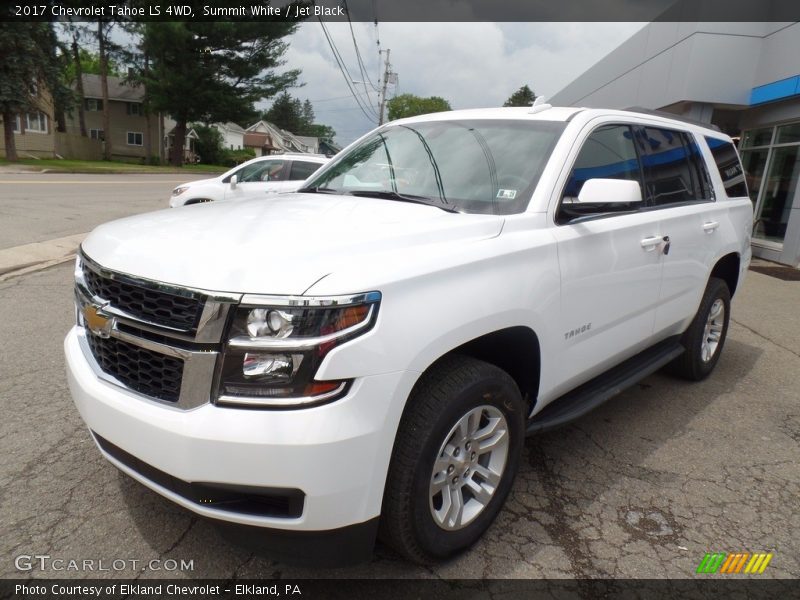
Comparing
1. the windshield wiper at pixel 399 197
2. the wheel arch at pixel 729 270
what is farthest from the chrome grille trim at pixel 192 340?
the wheel arch at pixel 729 270

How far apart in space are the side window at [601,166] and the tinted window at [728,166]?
1436 millimetres

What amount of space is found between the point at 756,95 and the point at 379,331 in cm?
1348

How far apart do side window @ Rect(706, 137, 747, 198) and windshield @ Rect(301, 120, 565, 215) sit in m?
2.21

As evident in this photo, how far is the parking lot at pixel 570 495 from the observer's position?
240 centimetres

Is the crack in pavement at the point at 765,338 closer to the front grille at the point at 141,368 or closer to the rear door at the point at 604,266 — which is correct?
the rear door at the point at 604,266

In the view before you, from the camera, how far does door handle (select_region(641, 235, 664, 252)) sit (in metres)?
3.26

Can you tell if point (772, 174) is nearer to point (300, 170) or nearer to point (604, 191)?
point (300, 170)

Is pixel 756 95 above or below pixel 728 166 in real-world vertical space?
above

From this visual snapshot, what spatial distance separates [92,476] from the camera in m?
2.89

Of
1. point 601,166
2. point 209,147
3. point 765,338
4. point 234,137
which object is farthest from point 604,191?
point 234,137

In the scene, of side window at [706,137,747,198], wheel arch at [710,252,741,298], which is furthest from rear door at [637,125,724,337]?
wheel arch at [710,252,741,298]

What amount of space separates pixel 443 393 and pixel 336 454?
509 mm

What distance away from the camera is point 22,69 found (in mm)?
29578

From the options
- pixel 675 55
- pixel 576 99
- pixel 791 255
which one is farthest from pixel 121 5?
pixel 791 255
